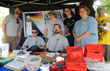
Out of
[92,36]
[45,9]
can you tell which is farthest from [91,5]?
[45,9]

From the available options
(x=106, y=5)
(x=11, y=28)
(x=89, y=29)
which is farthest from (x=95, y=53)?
(x=11, y=28)

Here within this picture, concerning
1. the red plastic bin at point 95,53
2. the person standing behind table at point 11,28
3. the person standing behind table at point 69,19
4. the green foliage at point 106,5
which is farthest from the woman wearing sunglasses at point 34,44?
the green foliage at point 106,5

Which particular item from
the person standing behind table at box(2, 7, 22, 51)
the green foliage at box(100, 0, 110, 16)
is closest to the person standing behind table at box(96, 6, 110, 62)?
the green foliage at box(100, 0, 110, 16)

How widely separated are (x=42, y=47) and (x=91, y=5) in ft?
6.62

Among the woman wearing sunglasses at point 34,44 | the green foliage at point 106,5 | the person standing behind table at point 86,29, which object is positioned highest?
the green foliage at point 106,5

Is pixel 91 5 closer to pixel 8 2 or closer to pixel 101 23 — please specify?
pixel 101 23

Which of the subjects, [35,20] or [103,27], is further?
[35,20]

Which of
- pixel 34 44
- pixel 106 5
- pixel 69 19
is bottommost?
pixel 34 44

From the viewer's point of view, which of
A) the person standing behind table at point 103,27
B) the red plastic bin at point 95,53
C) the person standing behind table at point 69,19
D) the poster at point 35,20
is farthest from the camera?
the poster at point 35,20

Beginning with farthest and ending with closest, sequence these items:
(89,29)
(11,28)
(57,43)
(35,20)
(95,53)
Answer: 1. (35,20)
2. (11,28)
3. (57,43)
4. (89,29)
5. (95,53)

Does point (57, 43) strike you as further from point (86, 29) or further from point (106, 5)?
point (106, 5)

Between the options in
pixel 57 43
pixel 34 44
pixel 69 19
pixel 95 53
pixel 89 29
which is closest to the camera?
pixel 95 53

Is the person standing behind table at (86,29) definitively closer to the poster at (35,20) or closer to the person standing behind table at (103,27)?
the person standing behind table at (103,27)

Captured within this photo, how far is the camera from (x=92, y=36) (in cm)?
182
